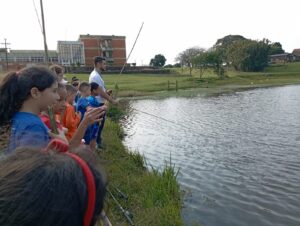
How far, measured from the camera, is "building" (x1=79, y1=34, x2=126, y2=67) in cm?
7700

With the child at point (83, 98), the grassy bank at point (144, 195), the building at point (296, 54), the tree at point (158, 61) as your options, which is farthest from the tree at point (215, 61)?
the child at point (83, 98)

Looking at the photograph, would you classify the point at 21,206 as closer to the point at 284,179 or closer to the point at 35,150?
the point at 35,150

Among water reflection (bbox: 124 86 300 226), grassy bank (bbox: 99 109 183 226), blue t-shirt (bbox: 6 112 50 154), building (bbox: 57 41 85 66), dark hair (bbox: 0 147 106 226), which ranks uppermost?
building (bbox: 57 41 85 66)

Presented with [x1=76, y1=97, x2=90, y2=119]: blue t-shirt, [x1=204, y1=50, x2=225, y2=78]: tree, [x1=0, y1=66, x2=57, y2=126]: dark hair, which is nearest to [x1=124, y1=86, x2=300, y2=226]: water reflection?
[x1=76, y1=97, x2=90, y2=119]: blue t-shirt

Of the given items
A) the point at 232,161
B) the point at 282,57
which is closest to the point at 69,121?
the point at 232,161

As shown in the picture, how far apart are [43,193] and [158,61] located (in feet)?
295

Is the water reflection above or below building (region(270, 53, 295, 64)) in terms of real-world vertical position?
below

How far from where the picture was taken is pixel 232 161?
1035 cm

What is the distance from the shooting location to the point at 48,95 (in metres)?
3.19

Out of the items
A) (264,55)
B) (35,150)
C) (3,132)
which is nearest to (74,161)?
(35,150)

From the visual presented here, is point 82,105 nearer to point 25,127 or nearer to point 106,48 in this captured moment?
point 25,127

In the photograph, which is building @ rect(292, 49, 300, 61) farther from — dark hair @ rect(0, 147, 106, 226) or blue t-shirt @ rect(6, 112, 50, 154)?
dark hair @ rect(0, 147, 106, 226)

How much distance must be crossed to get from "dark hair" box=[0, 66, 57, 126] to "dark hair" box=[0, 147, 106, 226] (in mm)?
2067

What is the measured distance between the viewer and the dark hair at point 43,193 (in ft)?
3.41
